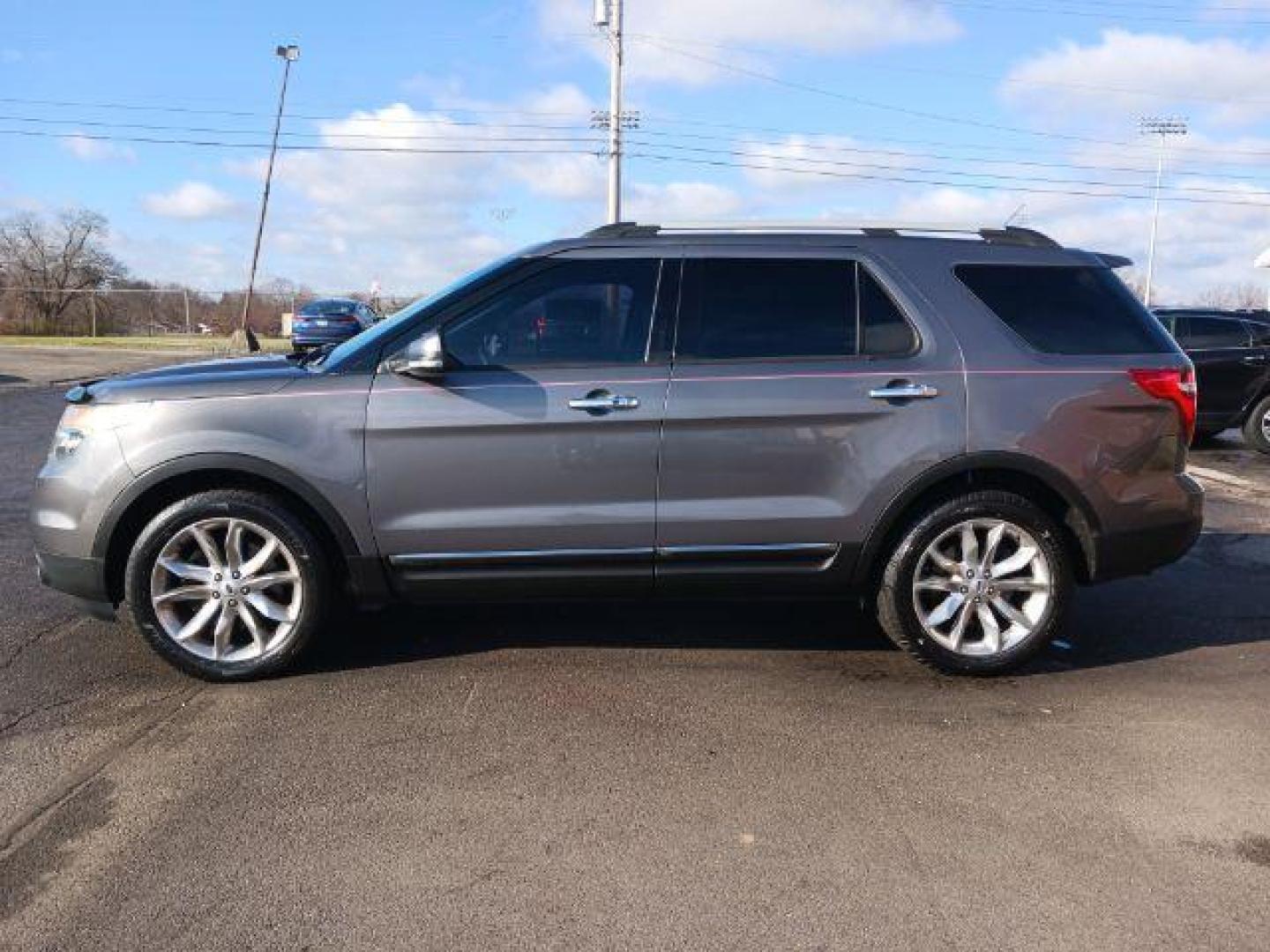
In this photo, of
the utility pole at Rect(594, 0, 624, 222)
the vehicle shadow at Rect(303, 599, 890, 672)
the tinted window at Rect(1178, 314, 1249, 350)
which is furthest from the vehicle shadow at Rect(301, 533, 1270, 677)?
the utility pole at Rect(594, 0, 624, 222)

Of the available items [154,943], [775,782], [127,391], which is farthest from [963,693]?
[127,391]

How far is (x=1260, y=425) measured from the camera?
12469 millimetres

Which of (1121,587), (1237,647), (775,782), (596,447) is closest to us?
(775,782)

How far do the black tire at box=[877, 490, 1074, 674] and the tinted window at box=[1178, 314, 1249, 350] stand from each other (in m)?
9.83

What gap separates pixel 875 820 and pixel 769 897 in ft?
1.89

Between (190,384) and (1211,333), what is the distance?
1257 centimetres

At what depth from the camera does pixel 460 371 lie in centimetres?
421

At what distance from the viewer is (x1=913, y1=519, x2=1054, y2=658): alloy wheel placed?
444cm

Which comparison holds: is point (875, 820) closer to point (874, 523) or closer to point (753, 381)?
point (874, 523)

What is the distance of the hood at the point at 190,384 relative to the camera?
421 centimetres

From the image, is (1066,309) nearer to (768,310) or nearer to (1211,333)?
(768,310)

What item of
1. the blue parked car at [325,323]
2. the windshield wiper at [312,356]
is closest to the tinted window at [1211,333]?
the windshield wiper at [312,356]

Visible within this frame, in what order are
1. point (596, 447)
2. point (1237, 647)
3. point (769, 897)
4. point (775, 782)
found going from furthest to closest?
point (1237, 647)
point (596, 447)
point (775, 782)
point (769, 897)

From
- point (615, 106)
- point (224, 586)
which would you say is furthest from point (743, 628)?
point (615, 106)
